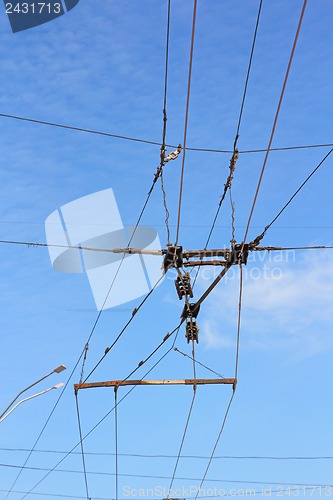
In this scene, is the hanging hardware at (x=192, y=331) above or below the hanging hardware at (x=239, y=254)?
below

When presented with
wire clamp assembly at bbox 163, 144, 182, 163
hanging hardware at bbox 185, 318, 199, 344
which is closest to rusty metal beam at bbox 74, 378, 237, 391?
hanging hardware at bbox 185, 318, 199, 344

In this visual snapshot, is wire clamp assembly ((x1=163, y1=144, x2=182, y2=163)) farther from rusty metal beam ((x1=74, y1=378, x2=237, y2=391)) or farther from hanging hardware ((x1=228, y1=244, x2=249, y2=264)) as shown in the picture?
rusty metal beam ((x1=74, y1=378, x2=237, y2=391))

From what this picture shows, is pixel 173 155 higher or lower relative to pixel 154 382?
higher

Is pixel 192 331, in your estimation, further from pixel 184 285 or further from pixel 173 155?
pixel 173 155

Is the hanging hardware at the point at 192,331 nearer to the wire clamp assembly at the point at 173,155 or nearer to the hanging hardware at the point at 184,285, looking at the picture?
the hanging hardware at the point at 184,285

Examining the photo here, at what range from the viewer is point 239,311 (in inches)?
580

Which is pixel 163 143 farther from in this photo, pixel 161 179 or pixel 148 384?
pixel 148 384

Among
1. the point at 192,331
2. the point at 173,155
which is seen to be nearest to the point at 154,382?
the point at 192,331

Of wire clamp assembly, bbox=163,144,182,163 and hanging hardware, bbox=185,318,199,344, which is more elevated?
wire clamp assembly, bbox=163,144,182,163

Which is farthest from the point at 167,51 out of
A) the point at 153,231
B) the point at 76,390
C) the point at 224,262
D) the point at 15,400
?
the point at 15,400

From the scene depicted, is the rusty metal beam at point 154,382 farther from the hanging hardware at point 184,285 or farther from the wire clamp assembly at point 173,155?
the wire clamp assembly at point 173,155

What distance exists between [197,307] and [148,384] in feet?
7.88

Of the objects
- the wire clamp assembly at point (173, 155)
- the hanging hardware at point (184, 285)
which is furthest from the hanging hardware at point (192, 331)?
the wire clamp assembly at point (173, 155)

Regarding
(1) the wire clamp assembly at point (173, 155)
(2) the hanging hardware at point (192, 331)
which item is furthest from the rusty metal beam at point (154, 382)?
(1) the wire clamp assembly at point (173, 155)
